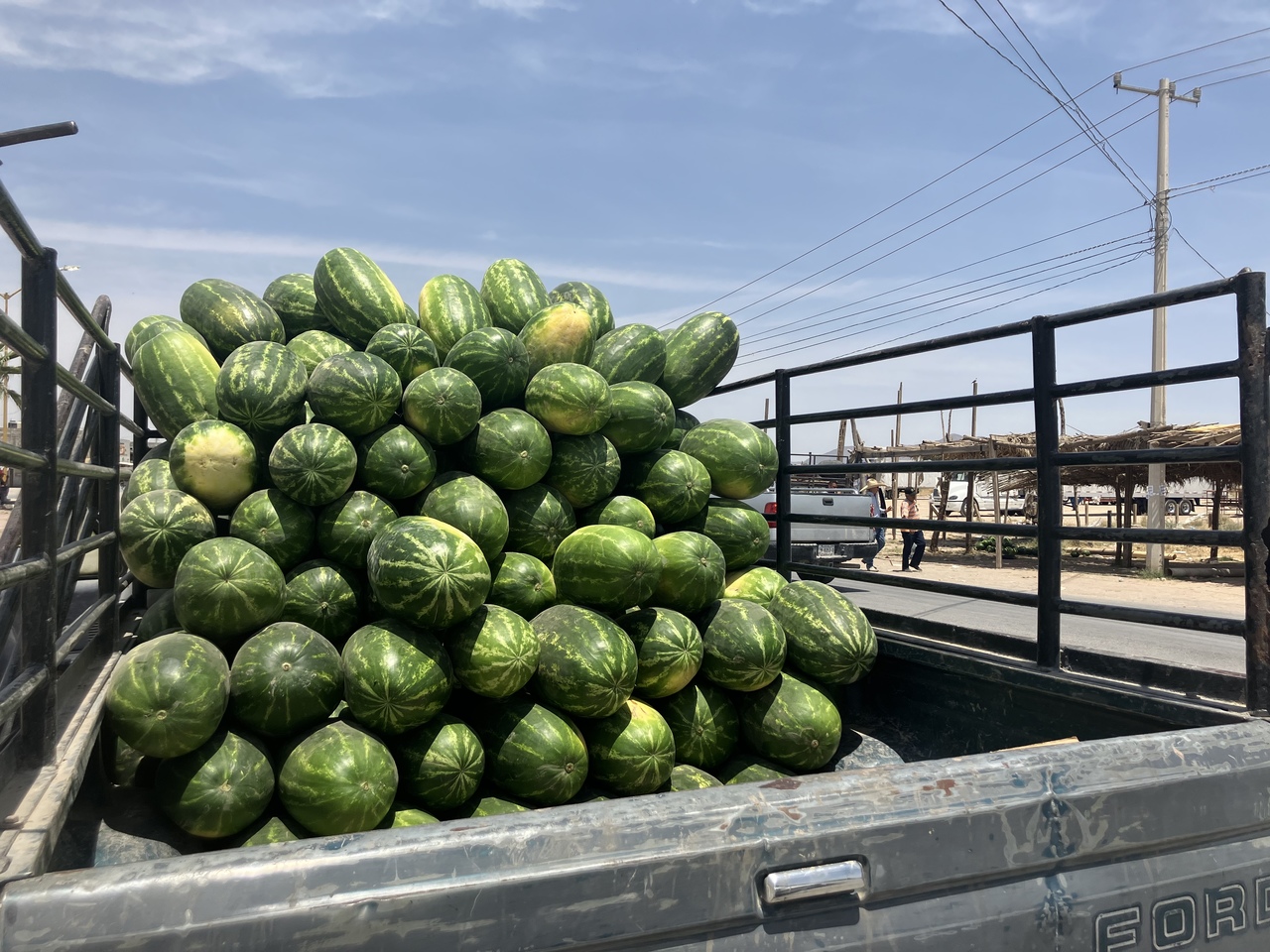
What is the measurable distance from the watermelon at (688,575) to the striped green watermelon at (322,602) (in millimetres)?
1133

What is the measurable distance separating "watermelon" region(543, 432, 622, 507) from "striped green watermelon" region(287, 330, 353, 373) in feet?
3.29

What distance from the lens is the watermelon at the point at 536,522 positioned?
10.9 ft

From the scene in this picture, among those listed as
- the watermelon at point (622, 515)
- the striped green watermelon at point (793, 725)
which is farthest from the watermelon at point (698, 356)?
the striped green watermelon at point (793, 725)

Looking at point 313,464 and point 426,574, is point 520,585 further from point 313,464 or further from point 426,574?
point 313,464

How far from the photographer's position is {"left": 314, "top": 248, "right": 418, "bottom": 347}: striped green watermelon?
12.2 ft

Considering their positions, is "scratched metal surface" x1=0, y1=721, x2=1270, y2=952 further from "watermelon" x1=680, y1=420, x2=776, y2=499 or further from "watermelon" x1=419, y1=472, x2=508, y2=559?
"watermelon" x1=680, y1=420, x2=776, y2=499

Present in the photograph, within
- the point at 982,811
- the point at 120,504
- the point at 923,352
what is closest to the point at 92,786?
the point at 120,504

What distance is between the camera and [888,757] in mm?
3354

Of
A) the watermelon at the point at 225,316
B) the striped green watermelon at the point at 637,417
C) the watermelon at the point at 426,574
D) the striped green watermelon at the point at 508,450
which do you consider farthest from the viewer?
the watermelon at the point at 225,316

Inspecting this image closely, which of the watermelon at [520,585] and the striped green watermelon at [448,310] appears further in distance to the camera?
the striped green watermelon at [448,310]

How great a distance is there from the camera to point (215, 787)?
2.38 meters

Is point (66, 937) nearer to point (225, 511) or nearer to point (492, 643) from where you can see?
point (492, 643)

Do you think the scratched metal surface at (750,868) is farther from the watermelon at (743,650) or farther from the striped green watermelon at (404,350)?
the striped green watermelon at (404,350)

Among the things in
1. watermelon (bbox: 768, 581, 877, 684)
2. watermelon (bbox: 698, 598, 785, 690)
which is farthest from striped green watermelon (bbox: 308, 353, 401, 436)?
watermelon (bbox: 768, 581, 877, 684)
